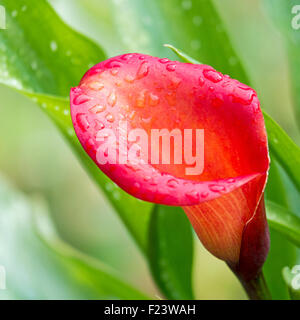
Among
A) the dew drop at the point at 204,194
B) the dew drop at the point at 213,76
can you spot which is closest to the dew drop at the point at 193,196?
the dew drop at the point at 204,194

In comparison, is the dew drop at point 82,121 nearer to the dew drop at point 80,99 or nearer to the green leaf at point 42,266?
the dew drop at point 80,99

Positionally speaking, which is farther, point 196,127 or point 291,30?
point 291,30

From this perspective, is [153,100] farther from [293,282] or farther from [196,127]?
[293,282]

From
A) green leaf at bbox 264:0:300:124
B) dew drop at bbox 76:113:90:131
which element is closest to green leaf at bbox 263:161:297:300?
green leaf at bbox 264:0:300:124

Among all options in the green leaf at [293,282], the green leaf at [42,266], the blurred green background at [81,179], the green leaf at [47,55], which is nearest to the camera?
the green leaf at [293,282]

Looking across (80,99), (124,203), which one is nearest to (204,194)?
(80,99)
